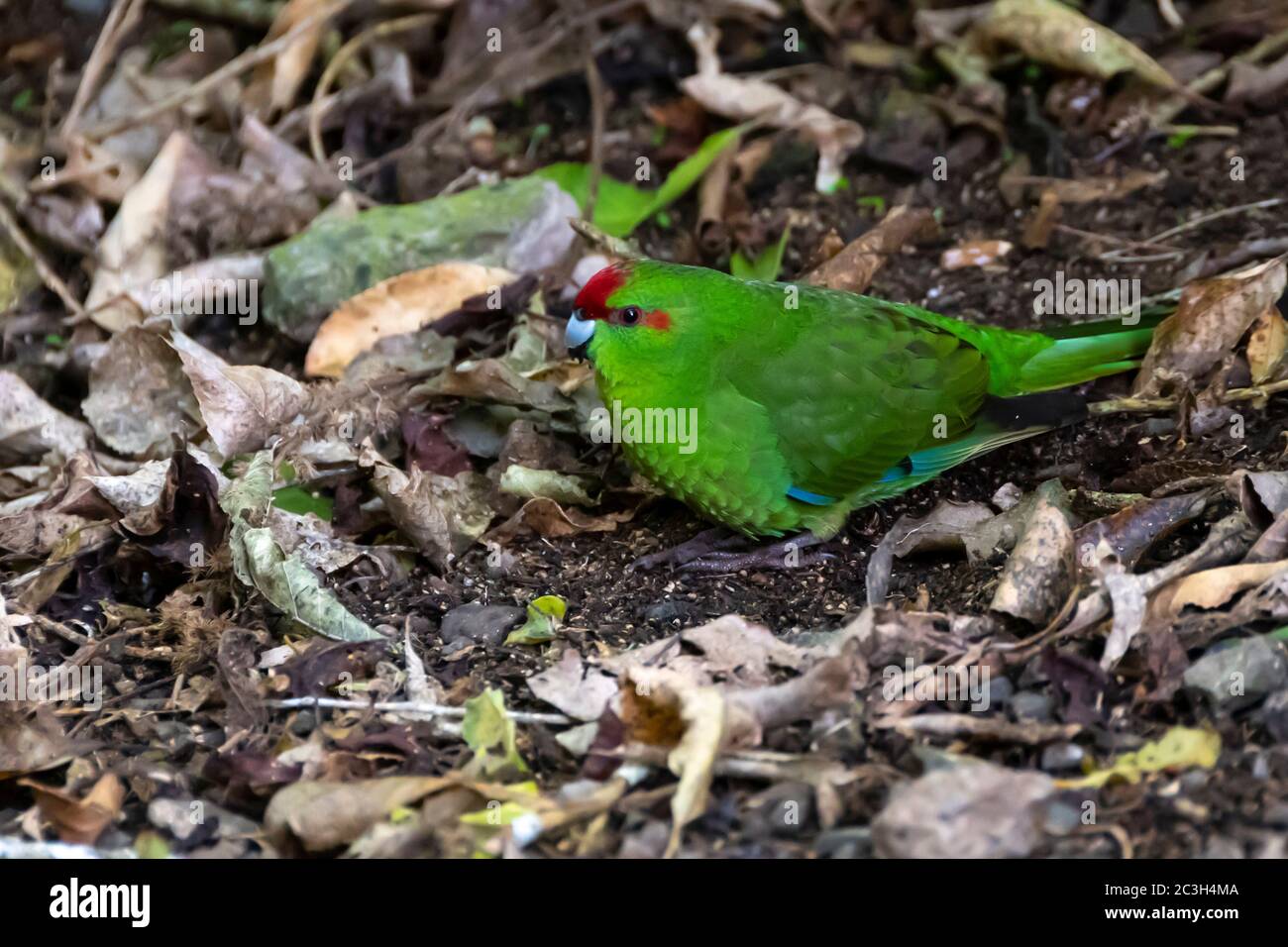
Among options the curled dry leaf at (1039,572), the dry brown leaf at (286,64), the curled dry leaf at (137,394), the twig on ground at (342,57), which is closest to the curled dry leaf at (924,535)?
the curled dry leaf at (1039,572)

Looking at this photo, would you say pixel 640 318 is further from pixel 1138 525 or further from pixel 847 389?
pixel 1138 525

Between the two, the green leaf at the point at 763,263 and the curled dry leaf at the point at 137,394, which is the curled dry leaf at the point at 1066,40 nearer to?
the green leaf at the point at 763,263

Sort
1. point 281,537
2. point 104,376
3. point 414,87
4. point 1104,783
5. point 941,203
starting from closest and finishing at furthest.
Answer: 1. point 1104,783
2. point 281,537
3. point 104,376
4. point 941,203
5. point 414,87

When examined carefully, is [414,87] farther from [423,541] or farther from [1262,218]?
[1262,218]

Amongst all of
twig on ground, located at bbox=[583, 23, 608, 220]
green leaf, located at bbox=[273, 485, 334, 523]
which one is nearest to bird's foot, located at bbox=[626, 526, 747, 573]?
green leaf, located at bbox=[273, 485, 334, 523]

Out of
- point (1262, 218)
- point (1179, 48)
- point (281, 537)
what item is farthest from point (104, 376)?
point (1179, 48)

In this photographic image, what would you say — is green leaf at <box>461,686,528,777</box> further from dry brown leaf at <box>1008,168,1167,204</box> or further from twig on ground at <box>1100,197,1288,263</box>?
dry brown leaf at <box>1008,168,1167,204</box>
